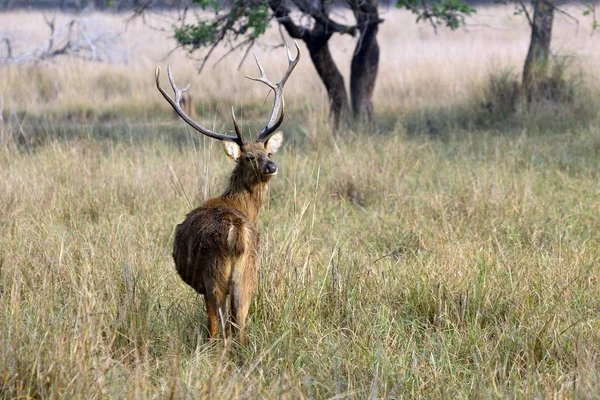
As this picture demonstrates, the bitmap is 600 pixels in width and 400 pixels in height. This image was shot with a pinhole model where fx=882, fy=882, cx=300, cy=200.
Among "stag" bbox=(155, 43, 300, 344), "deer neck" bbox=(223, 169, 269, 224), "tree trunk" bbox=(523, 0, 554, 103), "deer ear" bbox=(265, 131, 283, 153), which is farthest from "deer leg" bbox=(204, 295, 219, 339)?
"tree trunk" bbox=(523, 0, 554, 103)

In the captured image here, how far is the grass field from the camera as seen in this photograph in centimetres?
363

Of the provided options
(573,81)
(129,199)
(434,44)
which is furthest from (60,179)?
(434,44)

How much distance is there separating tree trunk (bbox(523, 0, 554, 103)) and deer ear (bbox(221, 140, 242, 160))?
23.6ft

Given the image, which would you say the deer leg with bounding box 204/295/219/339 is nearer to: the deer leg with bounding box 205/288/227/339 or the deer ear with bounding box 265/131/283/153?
the deer leg with bounding box 205/288/227/339

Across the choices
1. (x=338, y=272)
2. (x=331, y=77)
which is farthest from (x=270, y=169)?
(x=331, y=77)

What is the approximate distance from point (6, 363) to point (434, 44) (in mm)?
21675

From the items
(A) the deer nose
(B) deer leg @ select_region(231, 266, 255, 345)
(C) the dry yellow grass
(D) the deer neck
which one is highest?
(A) the deer nose

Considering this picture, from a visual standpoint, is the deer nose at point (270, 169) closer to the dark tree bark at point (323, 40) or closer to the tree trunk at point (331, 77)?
the dark tree bark at point (323, 40)

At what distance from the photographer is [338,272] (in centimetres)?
482

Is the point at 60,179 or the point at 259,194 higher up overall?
the point at 259,194

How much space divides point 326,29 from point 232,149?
607cm

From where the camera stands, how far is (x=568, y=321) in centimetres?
432

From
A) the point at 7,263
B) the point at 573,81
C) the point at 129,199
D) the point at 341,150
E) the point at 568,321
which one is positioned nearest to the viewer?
the point at 568,321

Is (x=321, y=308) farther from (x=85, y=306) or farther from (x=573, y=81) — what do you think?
(x=573, y=81)
